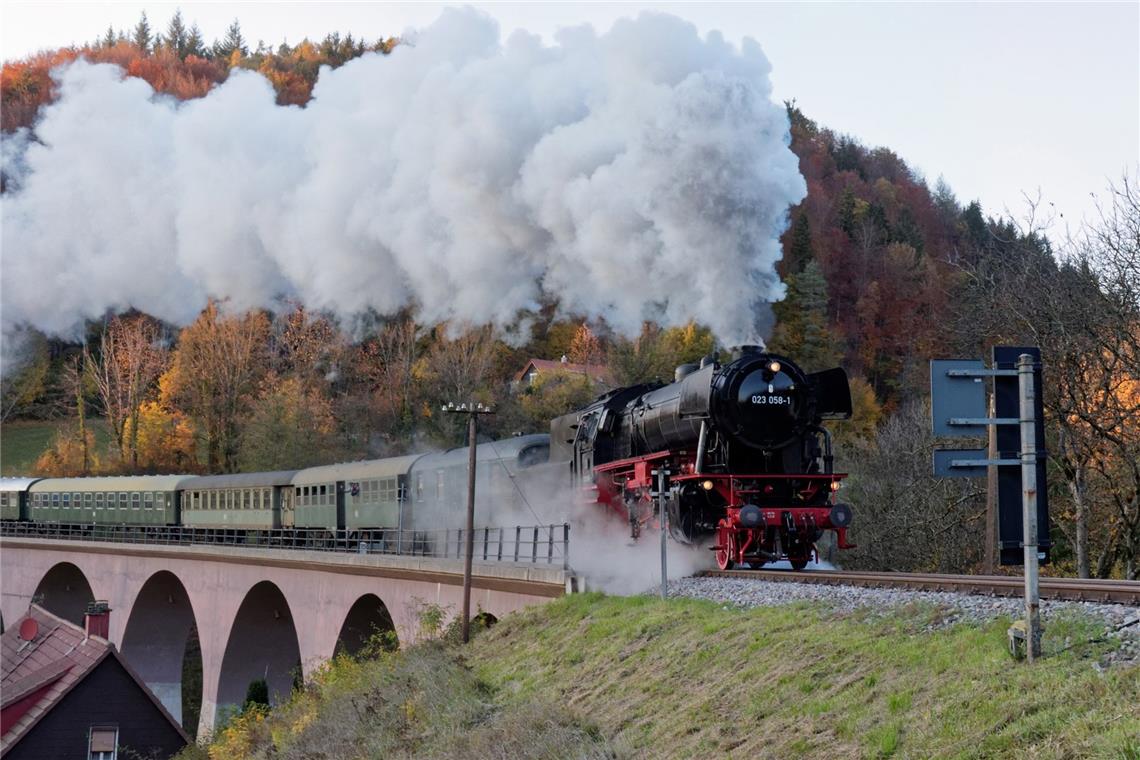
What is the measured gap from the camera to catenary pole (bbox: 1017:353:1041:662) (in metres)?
8.58

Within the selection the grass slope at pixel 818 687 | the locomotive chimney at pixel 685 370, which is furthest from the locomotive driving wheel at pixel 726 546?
the locomotive chimney at pixel 685 370

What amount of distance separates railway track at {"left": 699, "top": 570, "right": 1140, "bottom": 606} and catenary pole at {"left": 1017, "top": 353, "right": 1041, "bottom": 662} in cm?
89

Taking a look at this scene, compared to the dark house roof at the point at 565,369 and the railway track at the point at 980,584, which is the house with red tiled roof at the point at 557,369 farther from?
the railway track at the point at 980,584

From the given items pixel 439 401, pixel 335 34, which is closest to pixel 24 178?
pixel 439 401

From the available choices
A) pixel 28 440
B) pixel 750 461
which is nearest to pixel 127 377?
pixel 28 440

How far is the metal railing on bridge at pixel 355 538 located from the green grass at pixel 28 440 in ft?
69.2

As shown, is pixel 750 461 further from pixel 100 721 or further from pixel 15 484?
pixel 15 484

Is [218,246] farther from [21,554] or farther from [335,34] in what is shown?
[335,34]

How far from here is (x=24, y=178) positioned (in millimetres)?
51062

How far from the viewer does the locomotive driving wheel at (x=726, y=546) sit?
1661 cm

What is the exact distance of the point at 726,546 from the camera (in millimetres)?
16703

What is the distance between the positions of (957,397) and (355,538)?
2300cm

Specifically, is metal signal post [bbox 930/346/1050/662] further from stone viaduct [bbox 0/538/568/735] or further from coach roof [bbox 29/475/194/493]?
coach roof [bbox 29/475/194/493]

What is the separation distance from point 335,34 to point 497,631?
2849 inches
